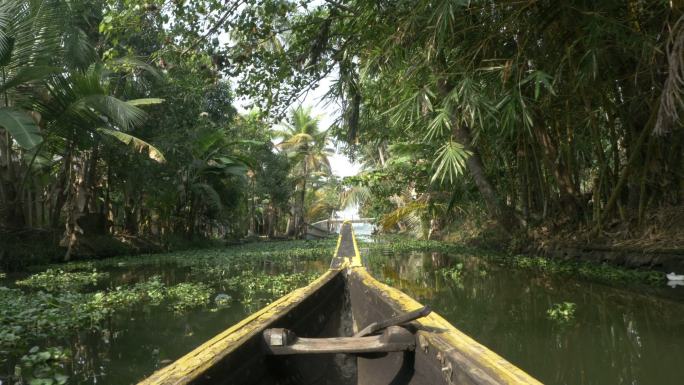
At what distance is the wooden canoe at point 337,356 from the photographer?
55.3 inches

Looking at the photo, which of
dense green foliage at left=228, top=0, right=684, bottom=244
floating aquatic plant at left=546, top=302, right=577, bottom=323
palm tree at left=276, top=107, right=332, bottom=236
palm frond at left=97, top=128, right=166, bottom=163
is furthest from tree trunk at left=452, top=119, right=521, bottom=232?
palm tree at left=276, top=107, right=332, bottom=236

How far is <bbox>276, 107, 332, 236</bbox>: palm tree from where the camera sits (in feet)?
84.0

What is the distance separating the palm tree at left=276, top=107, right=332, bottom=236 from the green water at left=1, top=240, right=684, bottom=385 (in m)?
19.6

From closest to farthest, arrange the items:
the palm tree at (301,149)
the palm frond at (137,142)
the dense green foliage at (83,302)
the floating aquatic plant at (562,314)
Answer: the dense green foliage at (83,302) → the floating aquatic plant at (562,314) → the palm frond at (137,142) → the palm tree at (301,149)

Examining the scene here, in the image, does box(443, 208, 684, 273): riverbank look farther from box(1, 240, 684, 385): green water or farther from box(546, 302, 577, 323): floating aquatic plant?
box(546, 302, 577, 323): floating aquatic plant

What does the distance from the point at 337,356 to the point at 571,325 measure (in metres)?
2.50

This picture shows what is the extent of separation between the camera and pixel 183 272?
851 cm

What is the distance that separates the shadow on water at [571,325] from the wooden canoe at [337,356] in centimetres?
116

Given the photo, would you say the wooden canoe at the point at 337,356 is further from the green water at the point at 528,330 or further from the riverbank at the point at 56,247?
the riverbank at the point at 56,247

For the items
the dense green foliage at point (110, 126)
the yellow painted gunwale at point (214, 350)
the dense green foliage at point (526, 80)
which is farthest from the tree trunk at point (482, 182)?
the yellow painted gunwale at point (214, 350)

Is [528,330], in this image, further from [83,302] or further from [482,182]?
[482,182]

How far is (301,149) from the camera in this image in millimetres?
26438

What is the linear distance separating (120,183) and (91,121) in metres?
4.43

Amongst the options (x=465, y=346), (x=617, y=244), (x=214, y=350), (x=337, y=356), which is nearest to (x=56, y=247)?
(x=337, y=356)
